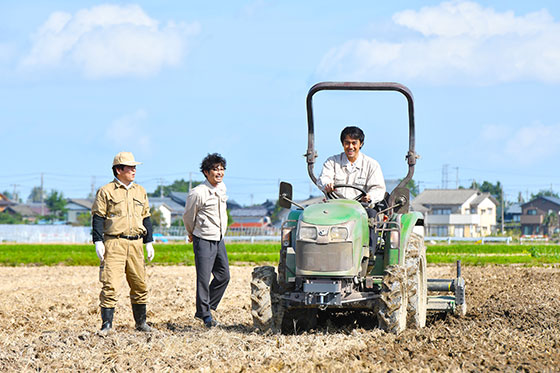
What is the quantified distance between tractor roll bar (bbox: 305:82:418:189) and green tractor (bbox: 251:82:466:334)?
0.01 m

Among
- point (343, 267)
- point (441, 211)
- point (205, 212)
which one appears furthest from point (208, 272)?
point (441, 211)

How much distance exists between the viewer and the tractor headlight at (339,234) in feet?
24.2

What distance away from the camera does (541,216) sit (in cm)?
10225

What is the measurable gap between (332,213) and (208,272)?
2337 millimetres

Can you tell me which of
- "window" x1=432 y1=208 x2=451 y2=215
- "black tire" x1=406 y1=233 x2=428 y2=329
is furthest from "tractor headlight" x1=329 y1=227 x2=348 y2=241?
"window" x1=432 y1=208 x2=451 y2=215

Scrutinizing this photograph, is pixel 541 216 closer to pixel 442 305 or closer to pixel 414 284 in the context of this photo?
pixel 442 305

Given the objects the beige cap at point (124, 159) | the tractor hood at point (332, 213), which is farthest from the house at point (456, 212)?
the tractor hood at point (332, 213)

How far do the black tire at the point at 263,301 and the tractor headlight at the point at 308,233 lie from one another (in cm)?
61

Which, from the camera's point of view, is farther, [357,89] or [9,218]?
[9,218]

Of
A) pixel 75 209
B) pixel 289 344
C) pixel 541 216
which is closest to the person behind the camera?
pixel 289 344

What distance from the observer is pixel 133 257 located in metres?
8.59

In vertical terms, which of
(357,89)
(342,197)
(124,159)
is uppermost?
(357,89)

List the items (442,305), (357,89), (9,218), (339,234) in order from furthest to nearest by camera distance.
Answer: (9,218), (442,305), (357,89), (339,234)

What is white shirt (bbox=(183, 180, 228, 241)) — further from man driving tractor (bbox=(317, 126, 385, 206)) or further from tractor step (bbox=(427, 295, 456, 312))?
tractor step (bbox=(427, 295, 456, 312))
